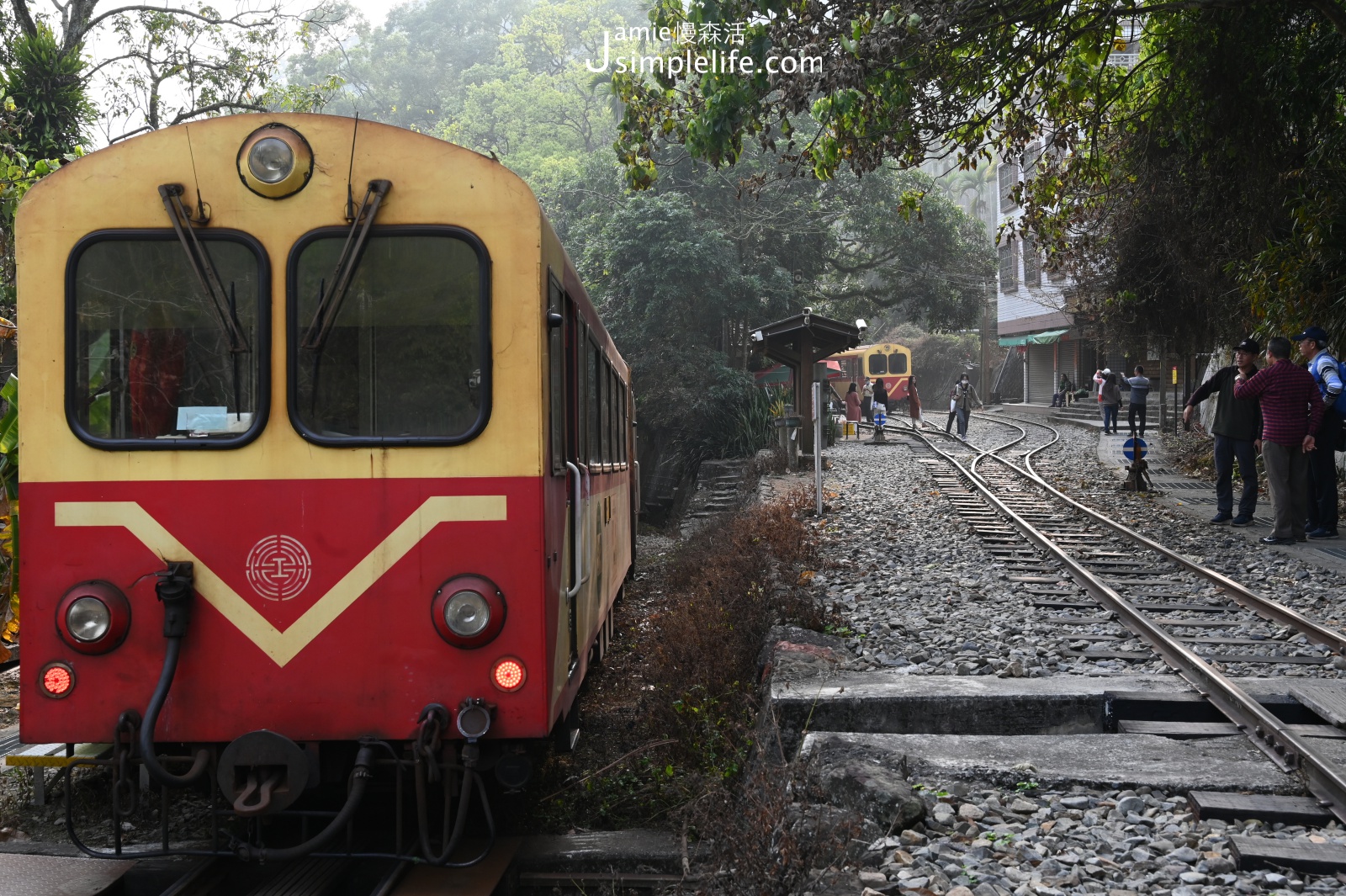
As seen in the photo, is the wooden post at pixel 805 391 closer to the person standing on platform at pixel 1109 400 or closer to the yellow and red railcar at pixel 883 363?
the person standing on platform at pixel 1109 400

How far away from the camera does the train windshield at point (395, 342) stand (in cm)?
399

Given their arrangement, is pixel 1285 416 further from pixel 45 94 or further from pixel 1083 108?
pixel 45 94

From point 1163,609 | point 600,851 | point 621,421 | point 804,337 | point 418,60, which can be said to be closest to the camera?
point 600,851

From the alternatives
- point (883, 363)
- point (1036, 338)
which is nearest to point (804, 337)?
point (1036, 338)

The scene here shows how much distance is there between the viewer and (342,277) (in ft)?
13.0

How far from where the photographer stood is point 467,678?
3980mm

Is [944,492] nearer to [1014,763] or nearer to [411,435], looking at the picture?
[1014,763]

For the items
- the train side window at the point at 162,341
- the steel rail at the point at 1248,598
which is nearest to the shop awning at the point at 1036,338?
the steel rail at the point at 1248,598

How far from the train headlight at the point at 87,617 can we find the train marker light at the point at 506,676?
1.34 meters

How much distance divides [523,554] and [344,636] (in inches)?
27.4

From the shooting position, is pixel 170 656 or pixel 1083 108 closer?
pixel 170 656

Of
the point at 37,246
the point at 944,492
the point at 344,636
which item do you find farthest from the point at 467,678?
the point at 944,492

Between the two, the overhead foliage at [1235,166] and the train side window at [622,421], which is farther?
the overhead foliage at [1235,166]

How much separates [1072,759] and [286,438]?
346 cm
